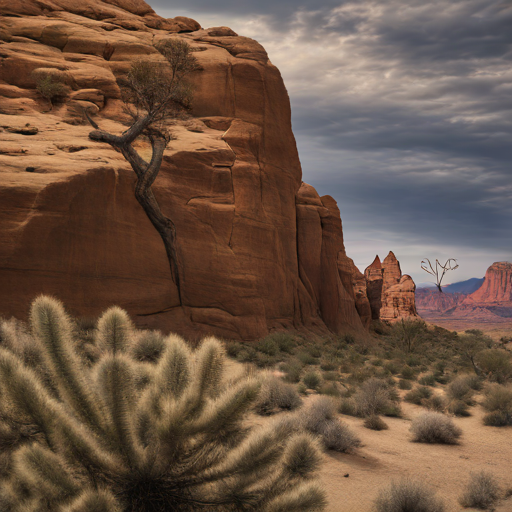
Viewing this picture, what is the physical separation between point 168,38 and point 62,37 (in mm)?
5422

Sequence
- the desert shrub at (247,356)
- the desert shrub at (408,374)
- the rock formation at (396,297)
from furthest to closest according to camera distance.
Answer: the rock formation at (396,297)
the desert shrub at (408,374)
the desert shrub at (247,356)

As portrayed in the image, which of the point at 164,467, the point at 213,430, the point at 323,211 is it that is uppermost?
the point at 323,211

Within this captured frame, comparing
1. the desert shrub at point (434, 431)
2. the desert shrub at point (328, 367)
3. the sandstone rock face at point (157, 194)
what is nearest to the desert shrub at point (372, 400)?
the desert shrub at point (434, 431)

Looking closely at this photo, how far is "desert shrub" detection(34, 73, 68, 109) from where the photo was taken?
19.4 metres

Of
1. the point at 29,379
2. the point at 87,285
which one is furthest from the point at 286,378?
the point at 29,379

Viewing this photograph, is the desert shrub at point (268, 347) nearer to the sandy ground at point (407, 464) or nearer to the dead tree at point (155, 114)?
the dead tree at point (155, 114)

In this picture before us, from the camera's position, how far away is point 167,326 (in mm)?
16422

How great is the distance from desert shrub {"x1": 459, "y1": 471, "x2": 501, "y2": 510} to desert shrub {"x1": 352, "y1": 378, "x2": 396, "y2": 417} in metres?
3.37

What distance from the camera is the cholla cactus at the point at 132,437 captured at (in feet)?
11.0

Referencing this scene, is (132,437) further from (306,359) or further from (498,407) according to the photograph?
(306,359)

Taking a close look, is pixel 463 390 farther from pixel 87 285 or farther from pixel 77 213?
pixel 77 213

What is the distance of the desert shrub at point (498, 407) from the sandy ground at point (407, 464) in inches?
7.9

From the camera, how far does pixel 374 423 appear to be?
30.2ft

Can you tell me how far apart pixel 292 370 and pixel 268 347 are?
3918 mm
